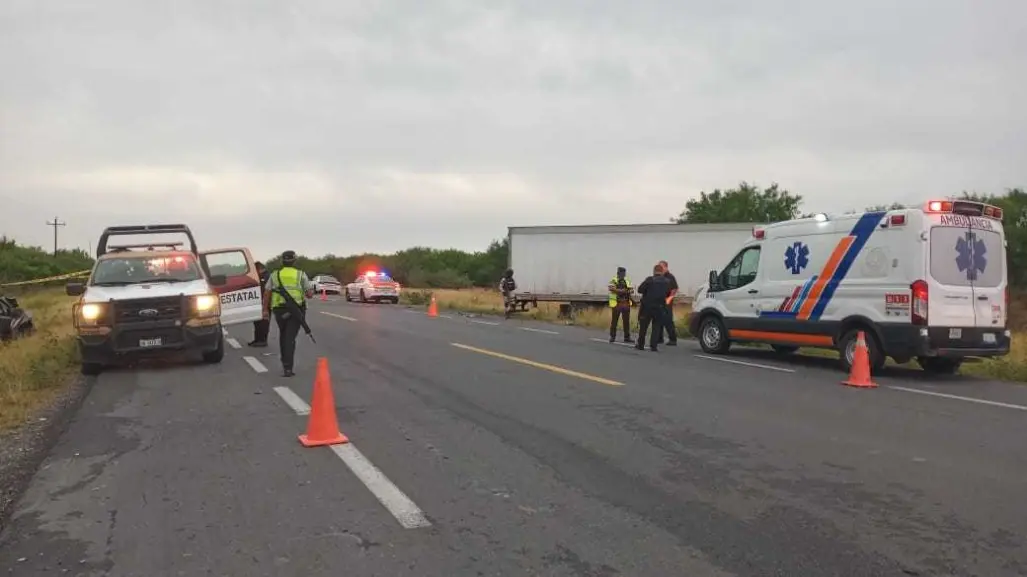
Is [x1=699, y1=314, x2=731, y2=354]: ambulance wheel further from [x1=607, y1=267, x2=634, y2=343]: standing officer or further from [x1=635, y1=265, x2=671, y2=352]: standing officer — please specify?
[x1=607, y1=267, x2=634, y2=343]: standing officer

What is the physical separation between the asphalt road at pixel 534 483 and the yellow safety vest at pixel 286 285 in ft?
4.21

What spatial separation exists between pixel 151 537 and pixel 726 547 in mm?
3223

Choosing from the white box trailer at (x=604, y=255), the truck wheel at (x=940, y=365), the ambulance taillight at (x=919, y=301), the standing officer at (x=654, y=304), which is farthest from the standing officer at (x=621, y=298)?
the white box trailer at (x=604, y=255)

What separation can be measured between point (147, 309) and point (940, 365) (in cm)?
1217

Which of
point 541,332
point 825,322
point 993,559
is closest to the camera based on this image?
point 993,559

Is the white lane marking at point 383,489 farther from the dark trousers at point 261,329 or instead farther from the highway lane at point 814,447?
the dark trousers at point 261,329

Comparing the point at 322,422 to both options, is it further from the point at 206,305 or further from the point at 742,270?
the point at 742,270

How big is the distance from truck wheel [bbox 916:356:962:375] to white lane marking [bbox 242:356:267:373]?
10090 mm

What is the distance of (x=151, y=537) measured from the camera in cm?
463

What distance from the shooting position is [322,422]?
22.8ft

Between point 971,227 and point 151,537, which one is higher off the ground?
point 971,227

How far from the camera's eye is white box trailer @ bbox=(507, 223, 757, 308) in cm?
2670

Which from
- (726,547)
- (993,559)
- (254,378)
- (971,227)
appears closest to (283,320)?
(254,378)

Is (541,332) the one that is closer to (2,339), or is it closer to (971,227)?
(971,227)
